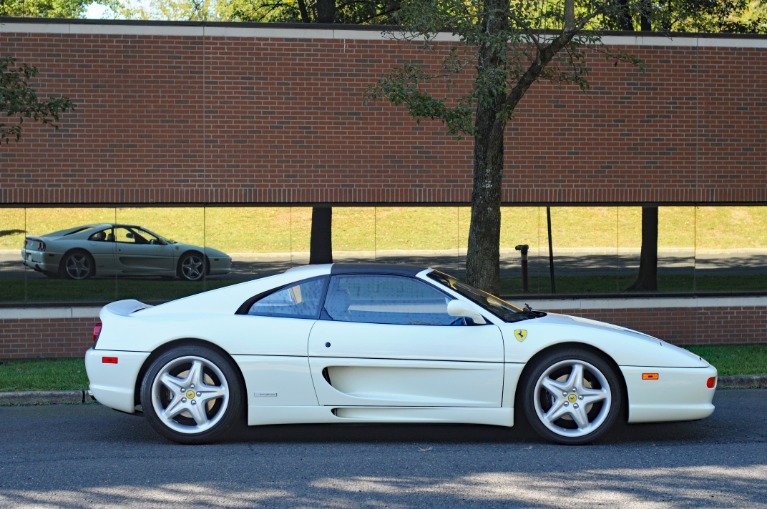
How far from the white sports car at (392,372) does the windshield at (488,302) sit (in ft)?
0.33

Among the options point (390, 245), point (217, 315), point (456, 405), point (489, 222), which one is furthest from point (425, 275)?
point (390, 245)

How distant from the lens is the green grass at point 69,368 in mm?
10000

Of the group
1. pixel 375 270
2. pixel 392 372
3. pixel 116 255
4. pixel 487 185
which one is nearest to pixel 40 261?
pixel 116 255

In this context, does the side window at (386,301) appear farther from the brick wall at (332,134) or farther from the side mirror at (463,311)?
the brick wall at (332,134)

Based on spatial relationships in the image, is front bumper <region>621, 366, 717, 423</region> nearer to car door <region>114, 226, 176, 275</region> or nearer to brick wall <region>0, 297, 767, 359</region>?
brick wall <region>0, 297, 767, 359</region>

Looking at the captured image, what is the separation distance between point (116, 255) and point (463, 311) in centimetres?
723

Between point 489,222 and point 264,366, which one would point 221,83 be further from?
point 264,366

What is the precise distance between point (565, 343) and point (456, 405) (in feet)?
3.07

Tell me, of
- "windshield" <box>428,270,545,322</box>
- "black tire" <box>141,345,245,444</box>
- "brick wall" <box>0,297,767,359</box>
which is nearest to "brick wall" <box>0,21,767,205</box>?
"brick wall" <box>0,297,767,359</box>

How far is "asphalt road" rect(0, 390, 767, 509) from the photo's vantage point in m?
5.90

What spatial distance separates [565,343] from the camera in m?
7.46

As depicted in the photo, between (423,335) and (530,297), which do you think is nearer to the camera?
(423,335)

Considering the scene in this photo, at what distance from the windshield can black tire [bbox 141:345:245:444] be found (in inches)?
68.8

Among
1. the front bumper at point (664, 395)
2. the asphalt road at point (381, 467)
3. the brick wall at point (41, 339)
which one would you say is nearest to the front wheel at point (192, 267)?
the brick wall at point (41, 339)
